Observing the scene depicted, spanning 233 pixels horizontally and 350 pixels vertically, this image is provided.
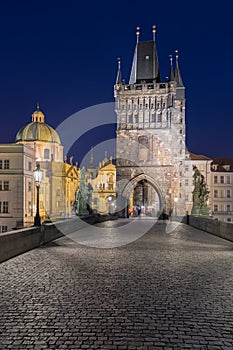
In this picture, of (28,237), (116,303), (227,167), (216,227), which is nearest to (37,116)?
(227,167)

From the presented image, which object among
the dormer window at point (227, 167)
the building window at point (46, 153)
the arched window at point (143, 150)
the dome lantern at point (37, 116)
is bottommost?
the dormer window at point (227, 167)

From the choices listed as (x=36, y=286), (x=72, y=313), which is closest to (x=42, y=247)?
(x=36, y=286)

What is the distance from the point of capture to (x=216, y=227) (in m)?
21.6

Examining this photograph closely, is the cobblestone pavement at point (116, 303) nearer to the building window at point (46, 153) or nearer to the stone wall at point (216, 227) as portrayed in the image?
the stone wall at point (216, 227)

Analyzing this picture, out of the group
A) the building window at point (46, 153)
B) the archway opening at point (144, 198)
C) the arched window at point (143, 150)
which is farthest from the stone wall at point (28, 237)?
the building window at point (46, 153)

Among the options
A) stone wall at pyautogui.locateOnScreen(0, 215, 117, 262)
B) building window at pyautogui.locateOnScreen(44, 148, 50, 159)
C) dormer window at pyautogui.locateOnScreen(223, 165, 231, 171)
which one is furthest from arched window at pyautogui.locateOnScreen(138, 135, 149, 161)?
building window at pyautogui.locateOnScreen(44, 148, 50, 159)

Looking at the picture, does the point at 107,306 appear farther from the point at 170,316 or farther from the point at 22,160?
the point at 22,160

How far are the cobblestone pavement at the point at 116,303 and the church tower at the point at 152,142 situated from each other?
37080 millimetres

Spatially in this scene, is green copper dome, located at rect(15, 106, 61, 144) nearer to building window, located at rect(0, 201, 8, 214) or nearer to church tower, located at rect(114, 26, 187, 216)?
building window, located at rect(0, 201, 8, 214)

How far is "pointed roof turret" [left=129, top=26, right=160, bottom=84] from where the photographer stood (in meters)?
52.2

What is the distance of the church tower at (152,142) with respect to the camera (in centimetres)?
4903

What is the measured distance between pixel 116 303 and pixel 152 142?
4338cm

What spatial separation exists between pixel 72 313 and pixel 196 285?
322 centimetres

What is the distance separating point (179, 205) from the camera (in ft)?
161
